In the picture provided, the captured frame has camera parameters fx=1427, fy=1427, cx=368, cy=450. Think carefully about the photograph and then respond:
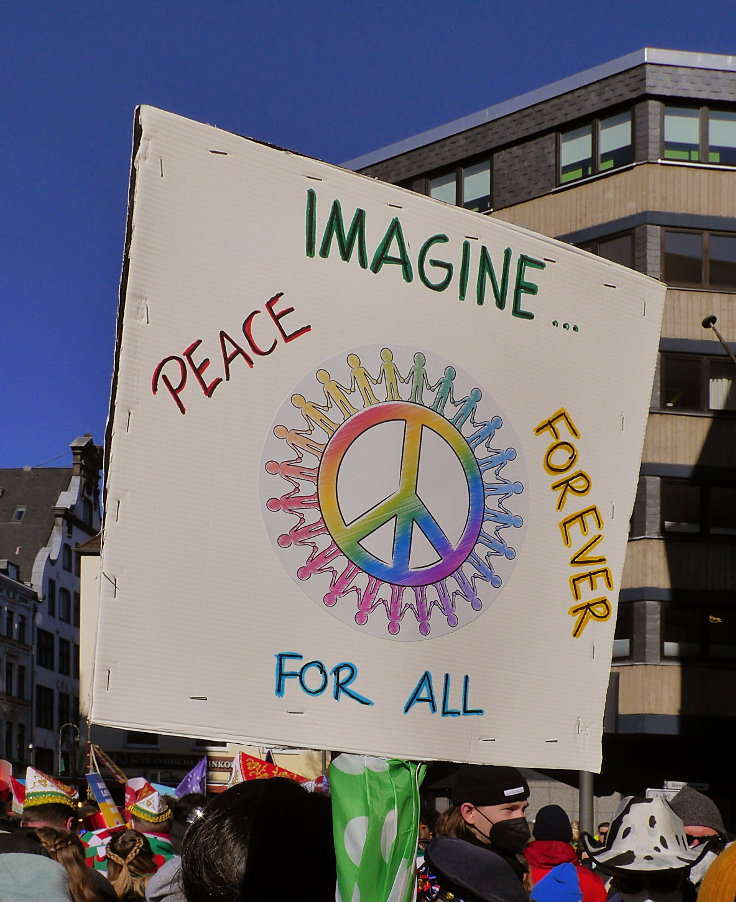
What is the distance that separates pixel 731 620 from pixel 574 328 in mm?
27685

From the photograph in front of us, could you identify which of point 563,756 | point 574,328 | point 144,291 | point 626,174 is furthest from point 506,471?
point 626,174

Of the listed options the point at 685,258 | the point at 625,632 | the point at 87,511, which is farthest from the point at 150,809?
the point at 87,511

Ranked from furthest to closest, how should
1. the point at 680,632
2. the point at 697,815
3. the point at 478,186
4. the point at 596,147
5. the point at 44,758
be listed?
the point at 44,758 < the point at 478,186 < the point at 596,147 < the point at 680,632 < the point at 697,815

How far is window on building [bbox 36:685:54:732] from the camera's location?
74000 mm

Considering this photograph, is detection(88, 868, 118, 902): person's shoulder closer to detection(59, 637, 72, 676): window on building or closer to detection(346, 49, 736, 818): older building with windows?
detection(346, 49, 736, 818): older building with windows

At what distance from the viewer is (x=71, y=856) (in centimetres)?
659

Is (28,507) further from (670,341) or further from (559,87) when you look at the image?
(670,341)

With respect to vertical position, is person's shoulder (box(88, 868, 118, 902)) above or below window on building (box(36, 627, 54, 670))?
above

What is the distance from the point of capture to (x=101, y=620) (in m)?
3.32

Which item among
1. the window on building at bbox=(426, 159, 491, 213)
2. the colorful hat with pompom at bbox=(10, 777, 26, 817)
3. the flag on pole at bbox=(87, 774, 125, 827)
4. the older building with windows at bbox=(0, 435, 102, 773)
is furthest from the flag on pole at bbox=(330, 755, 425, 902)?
the older building with windows at bbox=(0, 435, 102, 773)

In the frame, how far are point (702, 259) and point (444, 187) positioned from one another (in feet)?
22.9

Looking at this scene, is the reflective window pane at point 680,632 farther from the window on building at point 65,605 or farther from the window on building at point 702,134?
the window on building at point 65,605

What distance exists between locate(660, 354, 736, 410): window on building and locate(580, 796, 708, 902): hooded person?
27432 millimetres

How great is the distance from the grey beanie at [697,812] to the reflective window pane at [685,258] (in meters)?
26.5
